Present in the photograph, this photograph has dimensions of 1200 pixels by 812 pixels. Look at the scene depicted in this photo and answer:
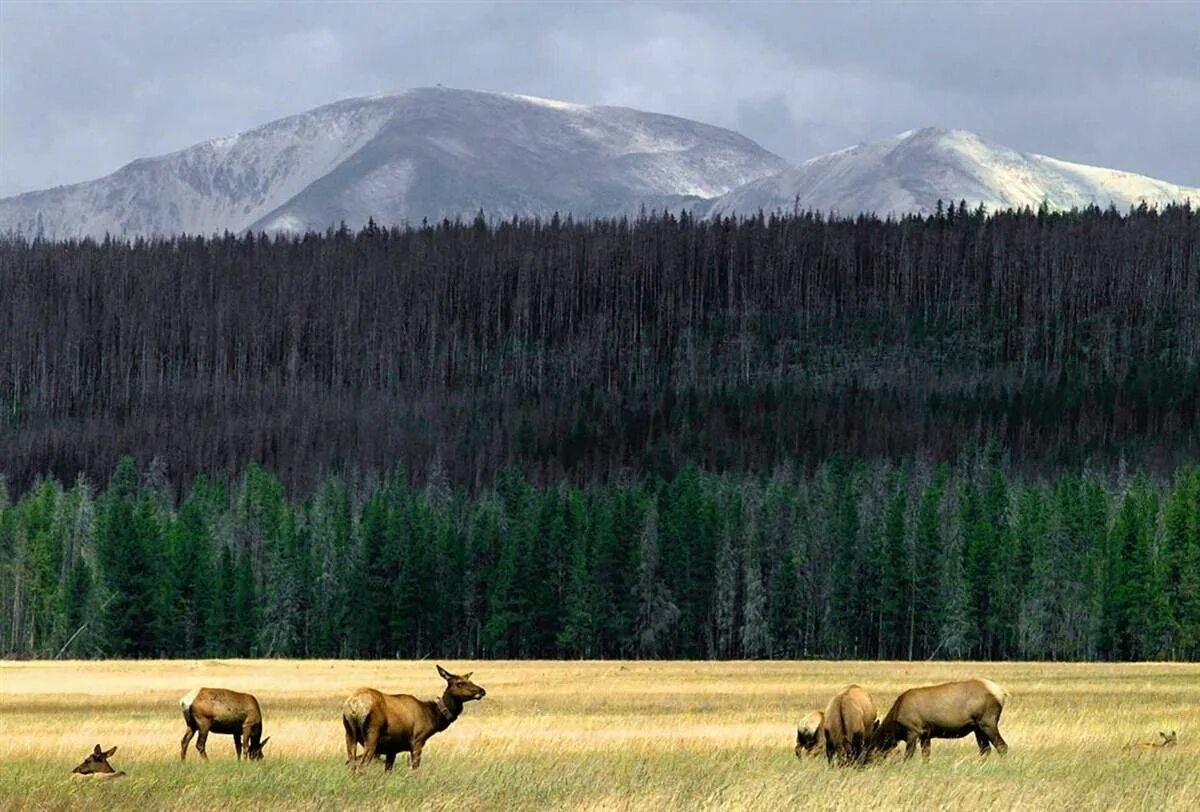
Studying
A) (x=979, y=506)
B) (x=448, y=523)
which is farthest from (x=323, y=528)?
(x=979, y=506)

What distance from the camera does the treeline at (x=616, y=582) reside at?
350ft

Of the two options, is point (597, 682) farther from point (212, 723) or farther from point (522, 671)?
point (212, 723)

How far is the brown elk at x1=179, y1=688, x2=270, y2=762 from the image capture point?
A: 31.4 metres

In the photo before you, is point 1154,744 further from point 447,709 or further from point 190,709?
point 190,709

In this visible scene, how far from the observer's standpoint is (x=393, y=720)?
1128 inches

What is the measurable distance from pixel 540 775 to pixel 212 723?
262 inches

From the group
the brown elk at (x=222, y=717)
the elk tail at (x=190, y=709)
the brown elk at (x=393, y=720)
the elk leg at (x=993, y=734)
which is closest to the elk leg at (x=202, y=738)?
the brown elk at (x=222, y=717)

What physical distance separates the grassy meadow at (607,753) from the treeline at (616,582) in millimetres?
41740

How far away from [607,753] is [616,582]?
76.8m

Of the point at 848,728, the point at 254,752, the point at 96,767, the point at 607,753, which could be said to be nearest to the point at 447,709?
the point at 254,752

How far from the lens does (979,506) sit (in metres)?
116

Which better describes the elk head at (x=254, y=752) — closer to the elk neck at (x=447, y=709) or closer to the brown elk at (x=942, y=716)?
the elk neck at (x=447, y=709)

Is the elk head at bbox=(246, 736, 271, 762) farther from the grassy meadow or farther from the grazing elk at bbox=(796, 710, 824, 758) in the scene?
the grazing elk at bbox=(796, 710, 824, 758)

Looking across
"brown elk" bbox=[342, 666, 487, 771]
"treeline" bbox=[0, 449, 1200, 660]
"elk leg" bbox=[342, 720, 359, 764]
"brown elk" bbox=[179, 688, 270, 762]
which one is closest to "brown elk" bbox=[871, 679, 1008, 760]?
"brown elk" bbox=[342, 666, 487, 771]
